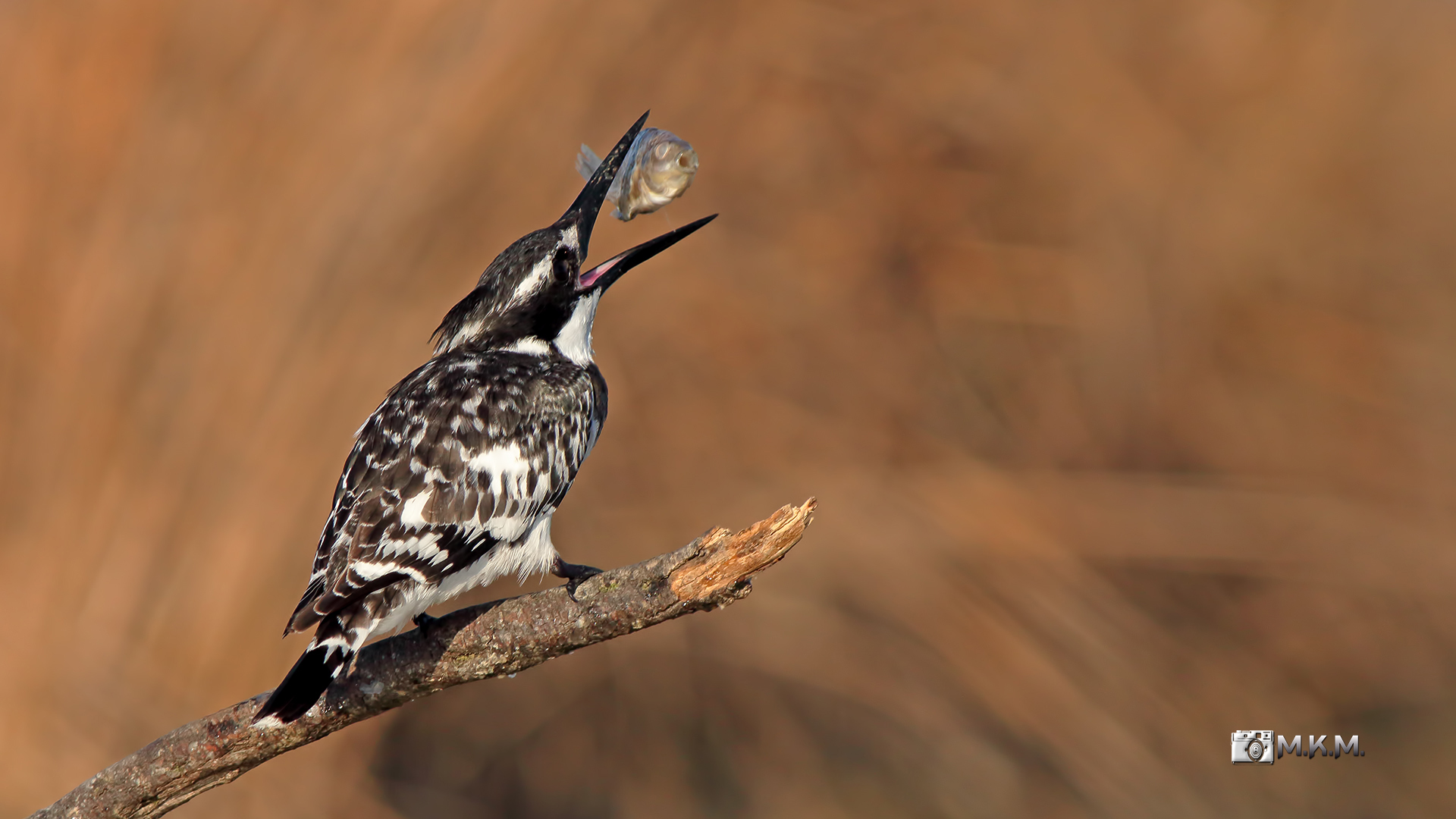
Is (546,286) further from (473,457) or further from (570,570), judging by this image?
(570,570)

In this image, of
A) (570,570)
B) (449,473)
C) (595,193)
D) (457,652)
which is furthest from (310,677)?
(595,193)

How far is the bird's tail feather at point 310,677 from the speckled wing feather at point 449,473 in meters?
0.09

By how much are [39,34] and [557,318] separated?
3.88m

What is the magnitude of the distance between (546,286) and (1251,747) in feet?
14.8

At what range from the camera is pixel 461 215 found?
4.61 m

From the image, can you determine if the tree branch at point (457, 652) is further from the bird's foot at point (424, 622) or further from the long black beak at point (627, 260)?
the long black beak at point (627, 260)

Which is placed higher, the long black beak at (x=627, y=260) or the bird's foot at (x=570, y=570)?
the long black beak at (x=627, y=260)

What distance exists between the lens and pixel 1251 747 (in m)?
5.12

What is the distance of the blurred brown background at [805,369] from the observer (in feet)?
15.1

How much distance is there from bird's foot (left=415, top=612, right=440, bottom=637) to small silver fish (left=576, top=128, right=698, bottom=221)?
114cm

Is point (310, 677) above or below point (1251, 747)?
below

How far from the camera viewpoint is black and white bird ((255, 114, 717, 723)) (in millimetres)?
2012

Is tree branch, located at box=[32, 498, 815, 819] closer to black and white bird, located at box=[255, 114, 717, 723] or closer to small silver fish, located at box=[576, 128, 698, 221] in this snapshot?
black and white bird, located at box=[255, 114, 717, 723]

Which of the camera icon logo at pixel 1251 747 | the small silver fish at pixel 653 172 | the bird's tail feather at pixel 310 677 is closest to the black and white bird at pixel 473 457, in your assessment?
the bird's tail feather at pixel 310 677
